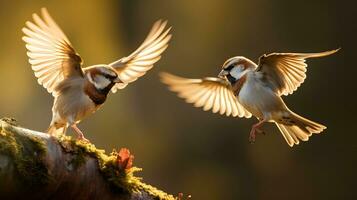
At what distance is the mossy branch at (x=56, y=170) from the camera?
7.61 ft

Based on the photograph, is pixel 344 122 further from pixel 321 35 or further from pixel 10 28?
pixel 10 28

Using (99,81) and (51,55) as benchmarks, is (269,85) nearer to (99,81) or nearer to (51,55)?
(99,81)


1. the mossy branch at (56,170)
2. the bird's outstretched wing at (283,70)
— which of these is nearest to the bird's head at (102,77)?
the mossy branch at (56,170)


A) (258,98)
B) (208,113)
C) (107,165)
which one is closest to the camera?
(107,165)

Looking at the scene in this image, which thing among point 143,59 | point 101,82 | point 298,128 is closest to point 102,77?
point 101,82

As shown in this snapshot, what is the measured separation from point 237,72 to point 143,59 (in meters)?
0.56

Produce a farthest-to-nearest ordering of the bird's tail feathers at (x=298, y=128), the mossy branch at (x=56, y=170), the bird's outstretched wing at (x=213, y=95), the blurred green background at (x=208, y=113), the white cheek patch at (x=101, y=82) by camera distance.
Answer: the blurred green background at (x=208, y=113), the bird's outstretched wing at (x=213, y=95), the bird's tail feathers at (x=298, y=128), the white cheek patch at (x=101, y=82), the mossy branch at (x=56, y=170)

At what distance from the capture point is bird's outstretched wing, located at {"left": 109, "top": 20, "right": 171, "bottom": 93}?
385 centimetres

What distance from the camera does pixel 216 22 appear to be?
347 inches

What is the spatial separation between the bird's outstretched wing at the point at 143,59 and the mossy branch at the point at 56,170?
3.45 ft

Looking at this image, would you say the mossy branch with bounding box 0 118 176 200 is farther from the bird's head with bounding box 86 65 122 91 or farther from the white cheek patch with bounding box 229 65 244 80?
the white cheek patch with bounding box 229 65 244 80

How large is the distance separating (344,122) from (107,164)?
18.7ft

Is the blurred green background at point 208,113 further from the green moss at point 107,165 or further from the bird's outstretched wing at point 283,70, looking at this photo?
the green moss at point 107,165

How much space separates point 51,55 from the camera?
3416 mm
